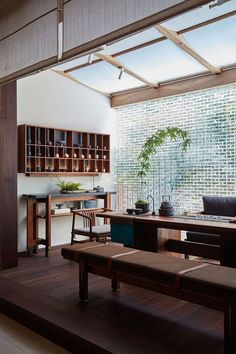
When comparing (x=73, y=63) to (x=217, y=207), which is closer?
(x=217, y=207)

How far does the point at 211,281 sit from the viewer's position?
248cm

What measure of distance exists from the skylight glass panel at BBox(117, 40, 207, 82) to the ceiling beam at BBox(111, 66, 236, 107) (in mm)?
140

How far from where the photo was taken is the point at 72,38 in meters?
2.89

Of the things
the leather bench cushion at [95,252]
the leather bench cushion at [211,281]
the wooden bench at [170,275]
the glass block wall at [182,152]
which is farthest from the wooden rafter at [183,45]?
the leather bench cushion at [211,281]

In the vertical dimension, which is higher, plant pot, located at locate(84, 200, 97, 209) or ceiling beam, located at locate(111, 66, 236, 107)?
ceiling beam, located at locate(111, 66, 236, 107)

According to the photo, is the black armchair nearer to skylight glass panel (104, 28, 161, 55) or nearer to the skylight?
the skylight

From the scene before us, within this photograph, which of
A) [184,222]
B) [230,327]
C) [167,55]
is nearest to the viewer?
[230,327]

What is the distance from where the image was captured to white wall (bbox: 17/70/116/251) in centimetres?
598

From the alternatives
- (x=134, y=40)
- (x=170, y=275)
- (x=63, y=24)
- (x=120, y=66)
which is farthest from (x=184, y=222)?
(x=120, y=66)

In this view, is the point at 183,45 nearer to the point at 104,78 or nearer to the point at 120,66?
the point at 120,66

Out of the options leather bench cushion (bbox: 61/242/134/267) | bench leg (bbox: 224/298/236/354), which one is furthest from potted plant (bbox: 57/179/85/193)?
bench leg (bbox: 224/298/236/354)

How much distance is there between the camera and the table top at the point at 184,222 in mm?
3419

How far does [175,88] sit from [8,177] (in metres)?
3.30

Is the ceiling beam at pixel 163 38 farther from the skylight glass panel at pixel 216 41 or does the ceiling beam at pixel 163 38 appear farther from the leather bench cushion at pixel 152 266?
the leather bench cushion at pixel 152 266
